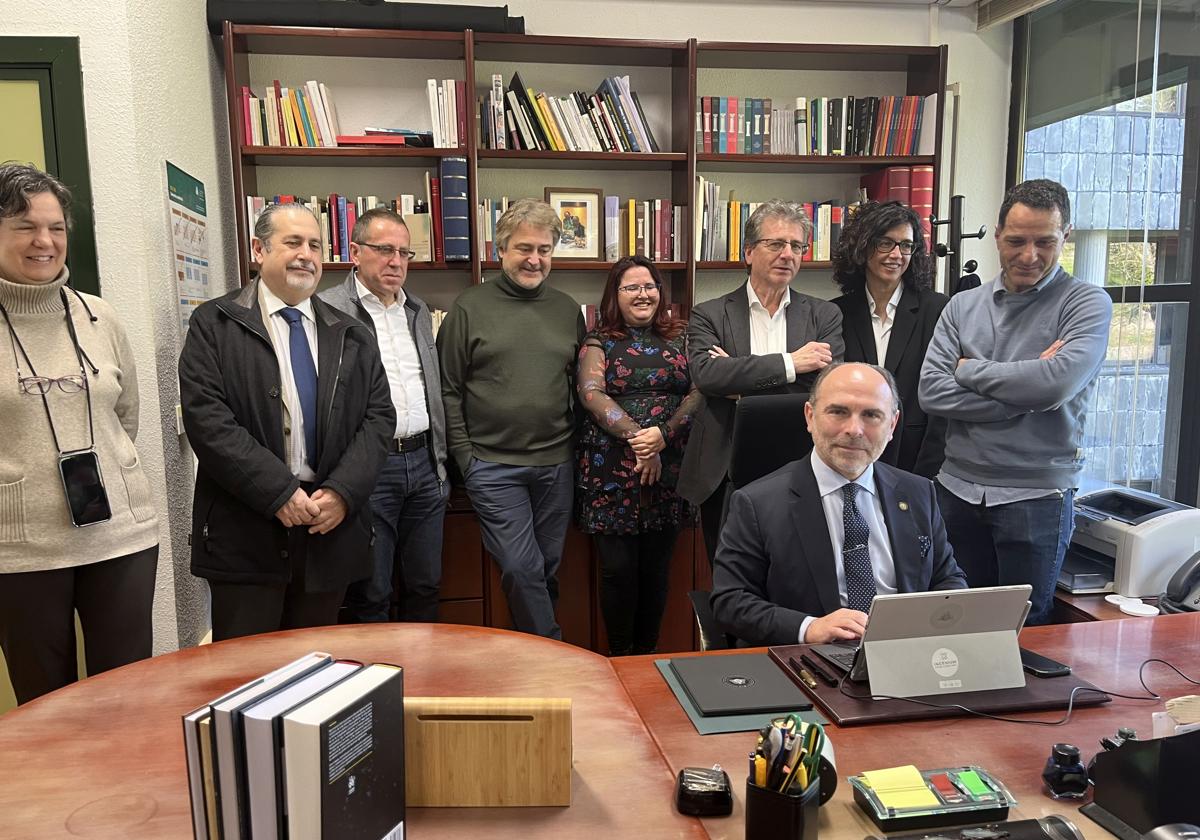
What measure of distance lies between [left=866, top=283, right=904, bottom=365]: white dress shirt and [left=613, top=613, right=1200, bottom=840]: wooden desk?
145 cm

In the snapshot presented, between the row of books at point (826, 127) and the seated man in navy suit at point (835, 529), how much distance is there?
7.54 ft

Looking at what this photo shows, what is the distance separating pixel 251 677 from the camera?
4.68ft

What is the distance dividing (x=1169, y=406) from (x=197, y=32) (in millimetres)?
4069

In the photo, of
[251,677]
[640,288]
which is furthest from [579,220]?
[251,677]

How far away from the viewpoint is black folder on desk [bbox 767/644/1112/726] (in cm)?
128

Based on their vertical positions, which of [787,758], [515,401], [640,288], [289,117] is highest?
[289,117]

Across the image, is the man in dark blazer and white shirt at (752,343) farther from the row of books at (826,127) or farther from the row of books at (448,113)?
the row of books at (448,113)

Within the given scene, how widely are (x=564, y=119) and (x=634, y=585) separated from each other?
6.68 ft

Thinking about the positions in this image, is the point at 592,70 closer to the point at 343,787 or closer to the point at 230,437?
the point at 230,437

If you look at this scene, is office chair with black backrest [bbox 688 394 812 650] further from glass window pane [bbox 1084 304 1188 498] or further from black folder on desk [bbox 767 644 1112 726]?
glass window pane [bbox 1084 304 1188 498]

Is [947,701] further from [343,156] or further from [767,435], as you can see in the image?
[343,156]

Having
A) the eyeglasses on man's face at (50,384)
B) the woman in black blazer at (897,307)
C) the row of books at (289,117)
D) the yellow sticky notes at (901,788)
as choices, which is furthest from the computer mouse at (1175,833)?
the row of books at (289,117)

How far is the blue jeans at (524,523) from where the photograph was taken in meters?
2.87

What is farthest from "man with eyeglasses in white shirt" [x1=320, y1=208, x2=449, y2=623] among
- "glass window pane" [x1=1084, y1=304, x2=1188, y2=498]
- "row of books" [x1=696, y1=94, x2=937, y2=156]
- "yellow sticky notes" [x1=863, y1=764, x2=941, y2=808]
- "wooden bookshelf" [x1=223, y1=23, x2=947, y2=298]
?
"glass window pane" [x1=1084, y1=304, x2=1188, y2=498]
